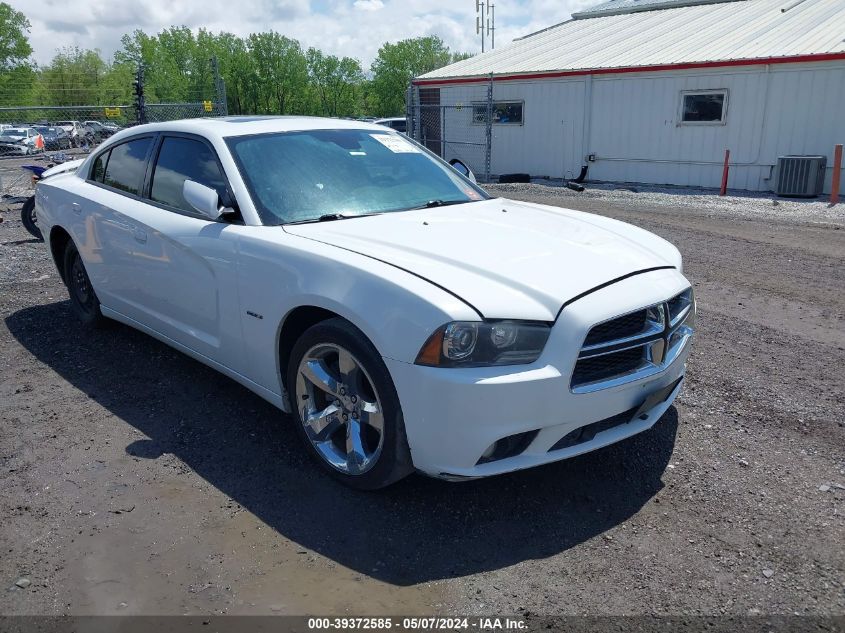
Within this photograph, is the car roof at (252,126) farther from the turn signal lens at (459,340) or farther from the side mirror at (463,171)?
the turn signal lens at (459,340)

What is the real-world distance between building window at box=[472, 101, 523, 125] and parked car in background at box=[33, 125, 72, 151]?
15.4 metres

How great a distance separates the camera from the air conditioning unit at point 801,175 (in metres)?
14.7

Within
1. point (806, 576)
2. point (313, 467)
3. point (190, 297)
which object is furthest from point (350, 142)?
point (806, 576)

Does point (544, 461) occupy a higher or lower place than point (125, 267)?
lower

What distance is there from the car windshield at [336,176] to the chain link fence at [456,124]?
1617cm

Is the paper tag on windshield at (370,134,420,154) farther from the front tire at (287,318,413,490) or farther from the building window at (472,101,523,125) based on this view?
the building window at (472,101,523,125)

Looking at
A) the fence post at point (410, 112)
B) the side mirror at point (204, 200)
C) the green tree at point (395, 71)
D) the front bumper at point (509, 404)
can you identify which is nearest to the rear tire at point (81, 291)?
the side mirror at point (204, 200)

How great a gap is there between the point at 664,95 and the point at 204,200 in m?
16.2

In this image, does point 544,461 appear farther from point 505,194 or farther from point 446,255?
point 505,194

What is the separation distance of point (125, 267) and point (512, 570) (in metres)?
3.39

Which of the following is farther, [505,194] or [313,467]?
[505,194]

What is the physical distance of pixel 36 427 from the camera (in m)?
4.23

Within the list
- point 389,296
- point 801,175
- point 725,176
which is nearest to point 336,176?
point 389,296

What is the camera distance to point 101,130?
29.6 metres
